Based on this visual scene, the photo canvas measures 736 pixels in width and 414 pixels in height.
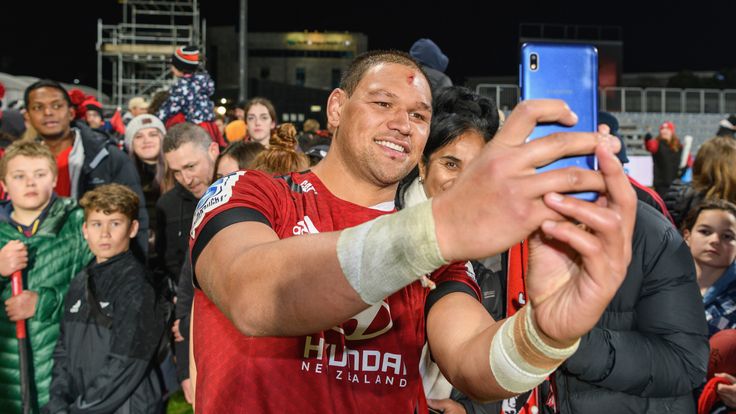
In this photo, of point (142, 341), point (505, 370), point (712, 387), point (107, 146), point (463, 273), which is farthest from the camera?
point (107, 146)

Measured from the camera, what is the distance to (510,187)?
1268 mm

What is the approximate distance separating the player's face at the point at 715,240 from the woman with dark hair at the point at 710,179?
2.49ft

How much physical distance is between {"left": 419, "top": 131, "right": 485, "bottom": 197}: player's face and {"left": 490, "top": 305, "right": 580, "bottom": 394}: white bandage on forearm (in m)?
1.57

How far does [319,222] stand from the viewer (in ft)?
7.84

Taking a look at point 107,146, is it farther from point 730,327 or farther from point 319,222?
point 730,327

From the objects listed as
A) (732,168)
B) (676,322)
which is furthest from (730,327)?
(732,168)

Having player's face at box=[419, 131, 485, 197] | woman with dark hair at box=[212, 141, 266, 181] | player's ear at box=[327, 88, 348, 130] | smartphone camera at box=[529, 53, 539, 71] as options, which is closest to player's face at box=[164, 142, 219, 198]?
woman with dark hair at box=[212, 141, 266, 181]

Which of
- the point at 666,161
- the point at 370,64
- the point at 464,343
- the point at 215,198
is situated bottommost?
the point at 464,343

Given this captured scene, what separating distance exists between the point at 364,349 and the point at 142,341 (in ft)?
8.88

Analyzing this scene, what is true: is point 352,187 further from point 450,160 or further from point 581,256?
point 581,256

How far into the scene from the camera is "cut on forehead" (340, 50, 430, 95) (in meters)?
2.65

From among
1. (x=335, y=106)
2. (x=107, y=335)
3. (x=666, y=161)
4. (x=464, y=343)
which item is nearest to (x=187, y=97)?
(x=107, y=335)

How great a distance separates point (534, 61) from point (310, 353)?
3.67 feet

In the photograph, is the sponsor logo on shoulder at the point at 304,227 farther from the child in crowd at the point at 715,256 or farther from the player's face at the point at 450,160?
the child in crowd at the point at 715,256
